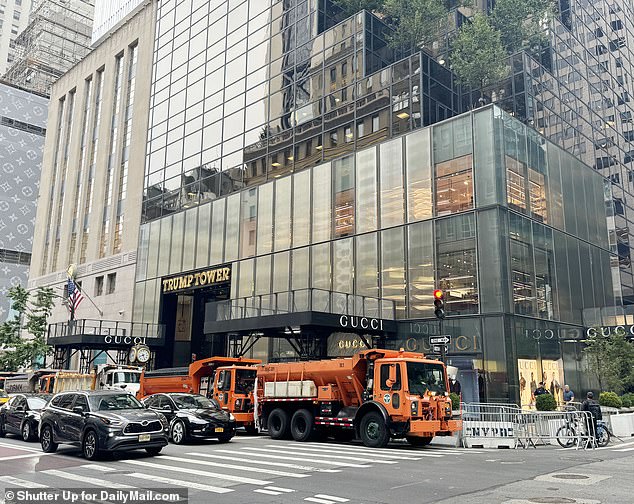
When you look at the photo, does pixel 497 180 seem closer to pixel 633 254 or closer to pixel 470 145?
pixel 470 145

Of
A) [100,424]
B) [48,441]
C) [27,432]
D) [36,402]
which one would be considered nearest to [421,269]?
[36,402]

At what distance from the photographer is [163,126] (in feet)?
152

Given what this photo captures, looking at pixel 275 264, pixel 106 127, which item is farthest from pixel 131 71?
pixel 275 264

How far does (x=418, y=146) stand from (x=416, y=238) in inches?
190

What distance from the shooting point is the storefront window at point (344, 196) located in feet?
103

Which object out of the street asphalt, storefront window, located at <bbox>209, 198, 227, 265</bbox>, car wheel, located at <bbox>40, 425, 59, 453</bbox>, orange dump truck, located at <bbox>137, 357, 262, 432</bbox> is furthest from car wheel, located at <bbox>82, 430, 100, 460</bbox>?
storefront window, located at <bbox>209, 198, 227, 265</bbox>

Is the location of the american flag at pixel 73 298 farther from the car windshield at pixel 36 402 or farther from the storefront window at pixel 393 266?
the storefront window at pixel 393 266

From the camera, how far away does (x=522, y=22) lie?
3866 centimetres

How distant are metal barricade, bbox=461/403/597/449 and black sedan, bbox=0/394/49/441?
13.8 metres

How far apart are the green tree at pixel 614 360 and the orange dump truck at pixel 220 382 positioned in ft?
53.4

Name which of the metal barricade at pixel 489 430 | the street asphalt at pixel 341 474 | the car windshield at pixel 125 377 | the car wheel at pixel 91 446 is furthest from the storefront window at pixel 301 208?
the car wheel at pixel 91 446

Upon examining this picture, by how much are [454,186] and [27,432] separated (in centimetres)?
1995

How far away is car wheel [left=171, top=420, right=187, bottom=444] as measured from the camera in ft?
60.1

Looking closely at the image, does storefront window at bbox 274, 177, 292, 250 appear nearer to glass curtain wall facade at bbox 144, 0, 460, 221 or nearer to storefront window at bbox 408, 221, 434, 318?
glass curtain wall facade at bbox 144, 0, 460, 221
